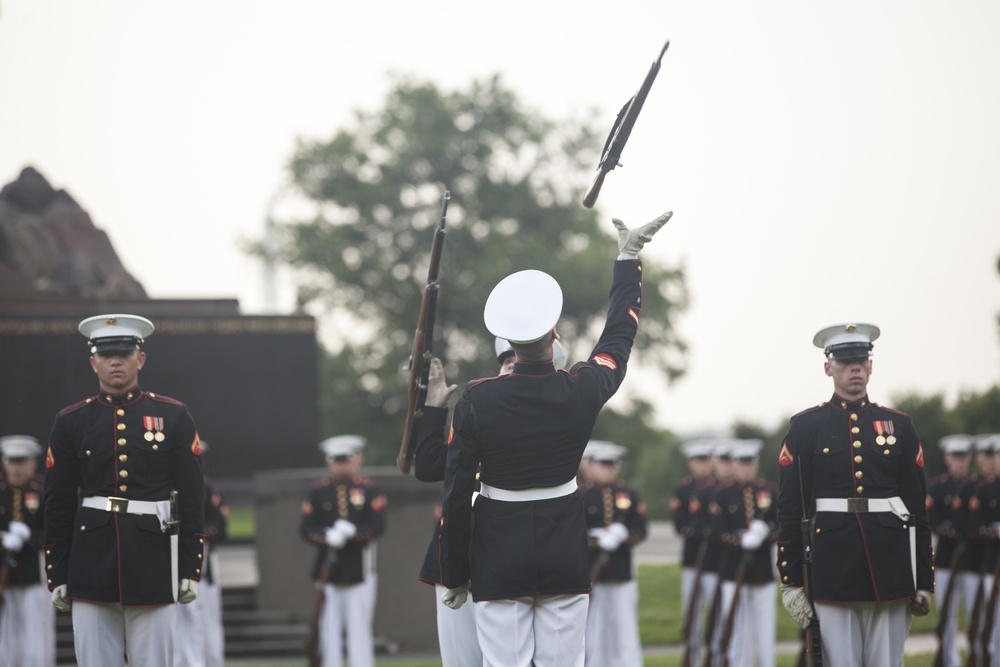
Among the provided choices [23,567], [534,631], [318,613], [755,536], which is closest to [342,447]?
[318,613]

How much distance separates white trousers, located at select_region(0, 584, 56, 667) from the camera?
447 inches

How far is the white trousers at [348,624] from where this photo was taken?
470 inches

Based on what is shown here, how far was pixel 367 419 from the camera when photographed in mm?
38062

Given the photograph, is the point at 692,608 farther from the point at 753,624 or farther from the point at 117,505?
the point at 117,505

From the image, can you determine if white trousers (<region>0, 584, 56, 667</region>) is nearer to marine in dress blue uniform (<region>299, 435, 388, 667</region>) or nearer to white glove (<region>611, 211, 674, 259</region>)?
marine in dress blue uniform (<region>299, 435, 388, 667</region>)

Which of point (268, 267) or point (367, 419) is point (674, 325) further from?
point (268, 267)

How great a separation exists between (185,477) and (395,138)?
3151cm

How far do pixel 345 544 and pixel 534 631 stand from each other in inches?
263

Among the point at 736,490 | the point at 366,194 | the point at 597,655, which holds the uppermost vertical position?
the point at 366,194

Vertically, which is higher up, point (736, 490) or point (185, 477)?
point (185, 477)

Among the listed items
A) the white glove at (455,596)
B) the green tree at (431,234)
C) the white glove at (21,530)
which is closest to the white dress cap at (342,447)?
the white glove at (21,530)

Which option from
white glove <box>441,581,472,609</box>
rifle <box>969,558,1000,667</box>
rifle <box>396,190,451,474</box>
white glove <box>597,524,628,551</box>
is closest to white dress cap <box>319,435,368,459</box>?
white glove <box>597,524,628,551</box>

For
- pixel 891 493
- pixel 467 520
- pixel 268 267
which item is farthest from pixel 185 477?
pixel 268 267

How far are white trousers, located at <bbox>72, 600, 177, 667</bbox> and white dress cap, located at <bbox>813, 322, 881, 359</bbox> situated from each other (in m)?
3.58
